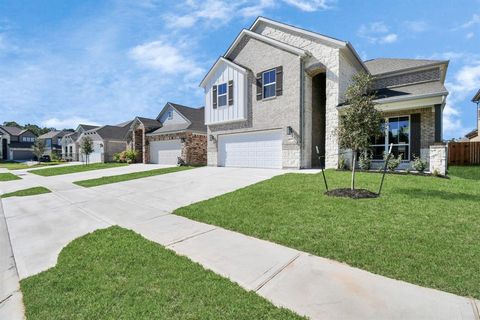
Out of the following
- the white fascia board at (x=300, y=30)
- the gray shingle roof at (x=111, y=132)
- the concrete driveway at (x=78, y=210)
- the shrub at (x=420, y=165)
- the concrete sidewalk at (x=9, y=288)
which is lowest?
the concrete sidewalk at (x=9, y=288)

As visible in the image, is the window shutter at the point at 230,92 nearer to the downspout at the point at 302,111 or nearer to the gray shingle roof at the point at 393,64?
the downspout at the point at 302,111

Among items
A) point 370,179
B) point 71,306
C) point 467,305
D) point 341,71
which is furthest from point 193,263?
point 341,71

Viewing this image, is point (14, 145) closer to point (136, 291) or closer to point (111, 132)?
point (111, 132)

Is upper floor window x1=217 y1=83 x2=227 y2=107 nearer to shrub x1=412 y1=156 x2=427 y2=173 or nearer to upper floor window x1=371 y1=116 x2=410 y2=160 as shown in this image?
upper floor window x1=371 y1=116 x2=410 y2=160

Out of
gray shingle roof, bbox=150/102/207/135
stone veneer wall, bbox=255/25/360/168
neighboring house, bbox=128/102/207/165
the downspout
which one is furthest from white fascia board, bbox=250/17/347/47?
neighboring house, bbox=128/102/207/165

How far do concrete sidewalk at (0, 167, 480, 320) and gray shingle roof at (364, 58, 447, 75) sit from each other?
1437cm

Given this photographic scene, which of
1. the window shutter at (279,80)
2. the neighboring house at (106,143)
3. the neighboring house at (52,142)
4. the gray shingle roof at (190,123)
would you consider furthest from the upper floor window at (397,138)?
the neighboring house at (52,142)

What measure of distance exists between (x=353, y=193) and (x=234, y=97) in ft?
36.1

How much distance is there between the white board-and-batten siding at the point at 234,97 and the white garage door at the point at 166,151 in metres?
5.12

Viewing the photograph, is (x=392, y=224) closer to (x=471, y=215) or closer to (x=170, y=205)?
(x=471, y=215)

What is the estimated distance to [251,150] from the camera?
15.6m

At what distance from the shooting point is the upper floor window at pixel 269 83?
578 inches

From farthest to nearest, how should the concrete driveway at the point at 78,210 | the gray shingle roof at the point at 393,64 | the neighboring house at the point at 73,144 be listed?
the neighboring house at the point at 73,144 → the gray shingle roof at the point at 393,64 → the concrete driveway at the point at 78,210

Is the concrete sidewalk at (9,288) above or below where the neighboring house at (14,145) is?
below
